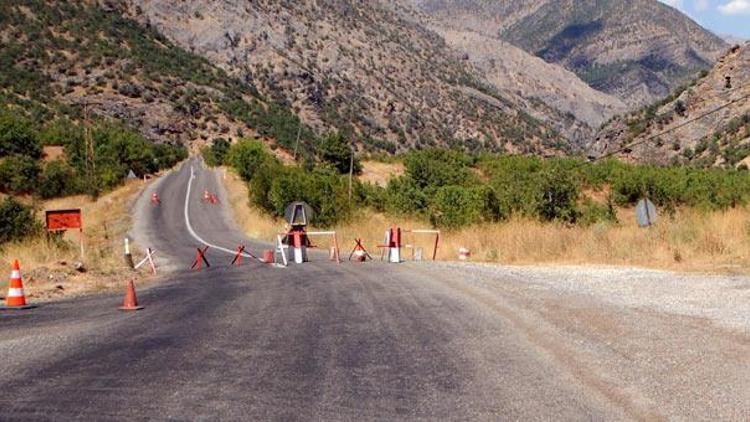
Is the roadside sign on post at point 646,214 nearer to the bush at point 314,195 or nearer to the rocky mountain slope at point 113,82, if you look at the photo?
the bush at point 314,195

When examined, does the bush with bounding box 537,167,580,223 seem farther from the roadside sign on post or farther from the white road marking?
the roadside sign on post

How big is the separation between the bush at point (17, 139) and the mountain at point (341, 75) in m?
52.9

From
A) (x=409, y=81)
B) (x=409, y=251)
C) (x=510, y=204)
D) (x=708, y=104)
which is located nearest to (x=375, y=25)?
(x=409, y=81)

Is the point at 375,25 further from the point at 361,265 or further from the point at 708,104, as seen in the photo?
the point at 361,265

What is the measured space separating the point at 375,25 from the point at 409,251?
503 ft

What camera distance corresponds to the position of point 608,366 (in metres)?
6.87

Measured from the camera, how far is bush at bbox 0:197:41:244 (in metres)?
28.3

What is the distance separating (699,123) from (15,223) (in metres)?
61.5

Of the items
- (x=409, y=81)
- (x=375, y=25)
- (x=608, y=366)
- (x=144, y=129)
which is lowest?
(x=608, y=366)

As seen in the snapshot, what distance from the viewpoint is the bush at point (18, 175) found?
63344mm

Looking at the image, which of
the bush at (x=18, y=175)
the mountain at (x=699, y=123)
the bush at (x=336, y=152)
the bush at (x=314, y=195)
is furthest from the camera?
the bush at (x=336, y=152)

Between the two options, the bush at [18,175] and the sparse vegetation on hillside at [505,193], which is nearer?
the sparse vegetation on hillside at [505,193]

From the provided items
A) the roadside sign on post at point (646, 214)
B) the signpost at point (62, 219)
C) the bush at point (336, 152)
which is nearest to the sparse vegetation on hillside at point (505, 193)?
the roadside sign on post at point (646, 214)

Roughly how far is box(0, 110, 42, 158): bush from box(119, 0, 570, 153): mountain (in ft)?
173
